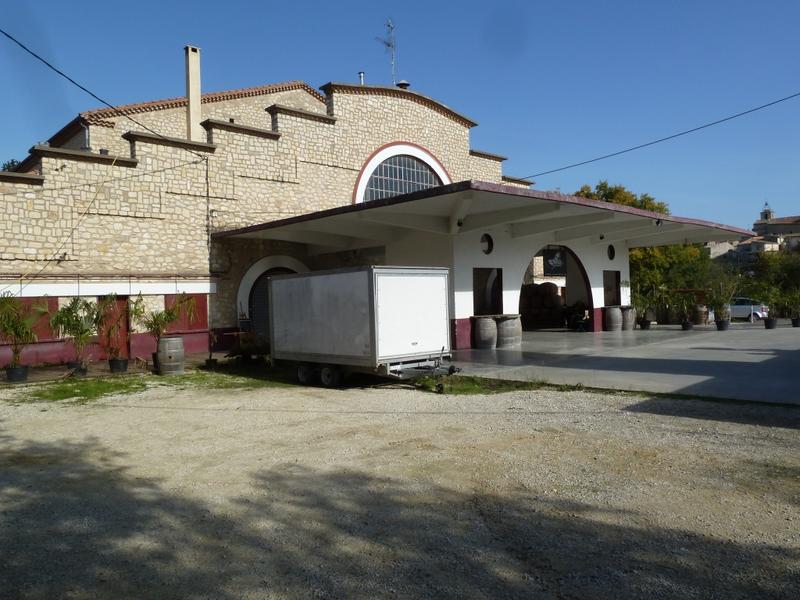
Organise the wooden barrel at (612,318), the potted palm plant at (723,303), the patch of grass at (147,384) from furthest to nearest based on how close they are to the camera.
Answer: the potted palm plant at (723,303) → the wooden barrel at (612,318) → the patch of grass at (147,384)

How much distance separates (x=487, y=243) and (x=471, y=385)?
8056mm

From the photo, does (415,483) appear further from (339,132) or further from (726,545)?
(339,132)

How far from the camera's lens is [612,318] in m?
23.0

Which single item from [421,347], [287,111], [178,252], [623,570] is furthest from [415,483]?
[287,111]

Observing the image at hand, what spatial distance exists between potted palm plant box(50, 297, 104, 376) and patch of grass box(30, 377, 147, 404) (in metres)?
0.94

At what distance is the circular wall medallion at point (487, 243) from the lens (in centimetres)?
1855

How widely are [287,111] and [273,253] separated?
4824 mm

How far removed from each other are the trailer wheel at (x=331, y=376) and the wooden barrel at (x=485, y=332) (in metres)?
6.23

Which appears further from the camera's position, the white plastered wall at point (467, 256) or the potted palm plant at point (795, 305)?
the potted palm plant at point (795, 305)

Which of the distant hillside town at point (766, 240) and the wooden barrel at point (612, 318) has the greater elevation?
the distant hillside town at point (766, 240)

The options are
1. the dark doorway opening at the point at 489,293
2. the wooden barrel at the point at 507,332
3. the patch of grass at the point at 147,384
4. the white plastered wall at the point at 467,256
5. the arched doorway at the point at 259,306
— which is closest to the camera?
the patch of grass at the point at 147,384

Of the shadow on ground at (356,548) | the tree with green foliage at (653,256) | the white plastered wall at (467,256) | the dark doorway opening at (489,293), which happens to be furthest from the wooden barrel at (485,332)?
the tree with green foliage at (653,256)

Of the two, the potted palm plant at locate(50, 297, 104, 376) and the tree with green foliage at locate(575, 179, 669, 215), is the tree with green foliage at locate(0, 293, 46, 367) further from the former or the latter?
the tree with green foliage at locate(575, 179, 669, 215)

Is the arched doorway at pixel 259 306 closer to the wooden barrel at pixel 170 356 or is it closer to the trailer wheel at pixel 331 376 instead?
the wooden barrel at pixel 170 356
